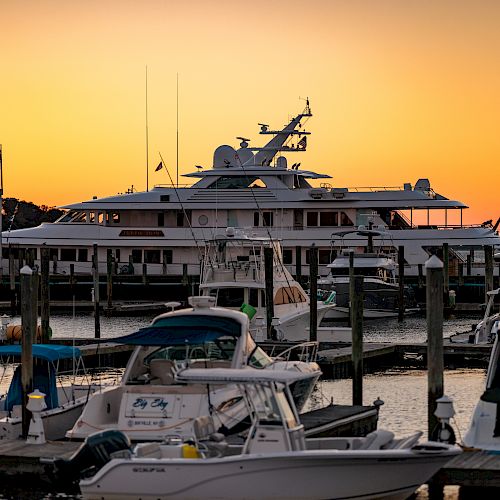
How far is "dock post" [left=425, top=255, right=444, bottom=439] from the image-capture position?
22797mm

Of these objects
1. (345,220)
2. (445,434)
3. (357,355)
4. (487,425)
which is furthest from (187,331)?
(345,220)

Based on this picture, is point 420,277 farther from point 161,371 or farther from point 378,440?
point 378,440

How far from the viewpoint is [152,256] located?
80.2 metres

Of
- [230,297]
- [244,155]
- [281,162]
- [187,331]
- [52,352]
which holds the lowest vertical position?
[52,352]

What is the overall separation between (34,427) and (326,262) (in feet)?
181

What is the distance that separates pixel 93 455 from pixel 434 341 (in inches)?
240

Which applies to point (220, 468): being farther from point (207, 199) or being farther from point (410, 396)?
point (207, 199)

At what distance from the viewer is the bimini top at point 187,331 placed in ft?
76.0

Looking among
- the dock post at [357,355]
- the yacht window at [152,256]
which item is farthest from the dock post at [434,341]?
the yacht window at [152,256]

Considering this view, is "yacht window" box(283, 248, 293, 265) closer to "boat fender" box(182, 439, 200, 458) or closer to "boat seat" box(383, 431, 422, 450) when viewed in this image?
"boat seat" box(383, 431, 422, 450)

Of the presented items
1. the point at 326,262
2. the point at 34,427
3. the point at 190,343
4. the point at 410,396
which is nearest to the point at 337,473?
the point at 190,343

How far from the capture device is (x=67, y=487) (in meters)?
22.6

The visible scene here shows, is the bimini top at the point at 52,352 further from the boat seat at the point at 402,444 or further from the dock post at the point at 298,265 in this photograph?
the dock post at the point at 298,265

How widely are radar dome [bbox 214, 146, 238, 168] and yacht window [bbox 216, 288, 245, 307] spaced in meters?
35.2
